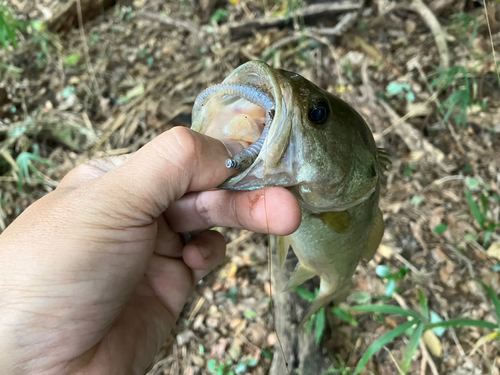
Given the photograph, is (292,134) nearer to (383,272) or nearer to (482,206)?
(383,272)

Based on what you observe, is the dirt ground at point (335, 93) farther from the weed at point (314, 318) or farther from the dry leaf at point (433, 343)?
the weed at point (314, 318)

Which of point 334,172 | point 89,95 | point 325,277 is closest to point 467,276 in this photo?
point 325,277

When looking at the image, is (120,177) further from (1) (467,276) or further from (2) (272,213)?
(1) (467,276)

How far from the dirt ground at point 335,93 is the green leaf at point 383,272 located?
9 centimetres

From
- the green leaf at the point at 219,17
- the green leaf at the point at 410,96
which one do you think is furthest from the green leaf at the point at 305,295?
the green leaf at the point at 219,17

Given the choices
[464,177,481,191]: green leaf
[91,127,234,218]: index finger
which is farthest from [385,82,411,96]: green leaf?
[91,127,234,218]: index finger

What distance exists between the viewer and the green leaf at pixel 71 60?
4.42 meters

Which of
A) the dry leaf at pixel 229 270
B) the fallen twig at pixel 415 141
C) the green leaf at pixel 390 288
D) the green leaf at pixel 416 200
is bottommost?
the green leaf at pixel 390 288

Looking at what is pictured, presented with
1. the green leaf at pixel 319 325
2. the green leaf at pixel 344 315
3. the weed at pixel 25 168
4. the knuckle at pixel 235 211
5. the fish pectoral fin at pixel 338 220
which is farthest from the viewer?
the weed at pixel 25 168

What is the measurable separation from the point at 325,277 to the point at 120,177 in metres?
1.27

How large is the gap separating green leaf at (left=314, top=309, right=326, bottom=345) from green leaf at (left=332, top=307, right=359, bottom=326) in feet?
0.38

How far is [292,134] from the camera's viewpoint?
106 cm

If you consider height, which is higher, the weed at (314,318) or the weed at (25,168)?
the weed at (25,168)

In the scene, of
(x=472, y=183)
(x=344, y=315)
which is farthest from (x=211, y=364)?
(x=472, y=183)
